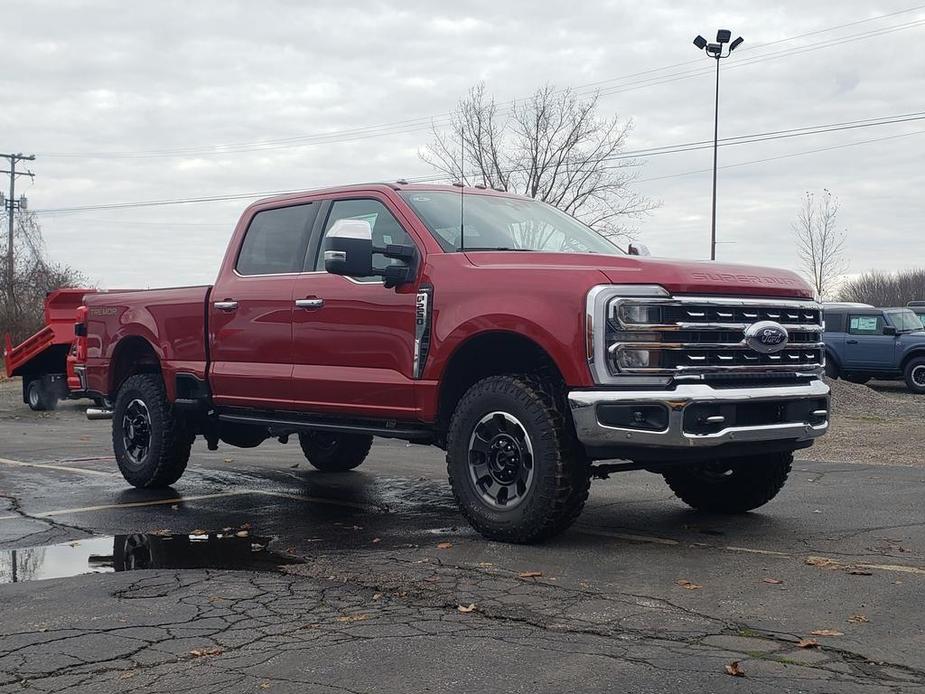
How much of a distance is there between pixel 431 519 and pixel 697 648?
11.3 ft

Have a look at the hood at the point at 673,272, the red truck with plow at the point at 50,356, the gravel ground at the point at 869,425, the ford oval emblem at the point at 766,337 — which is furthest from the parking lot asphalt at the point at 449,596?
the red truck with plow at the point at 50,356

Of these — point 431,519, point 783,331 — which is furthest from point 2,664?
point 783,331

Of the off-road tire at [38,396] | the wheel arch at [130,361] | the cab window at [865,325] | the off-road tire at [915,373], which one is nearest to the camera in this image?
the wheel arch at [130,361]

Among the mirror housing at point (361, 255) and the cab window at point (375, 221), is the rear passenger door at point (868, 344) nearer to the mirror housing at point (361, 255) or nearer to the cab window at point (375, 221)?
the cab window at point (375, 221)

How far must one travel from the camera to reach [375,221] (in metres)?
7.59

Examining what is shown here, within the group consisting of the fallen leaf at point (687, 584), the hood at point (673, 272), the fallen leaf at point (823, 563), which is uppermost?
the hood at point (673, 272)

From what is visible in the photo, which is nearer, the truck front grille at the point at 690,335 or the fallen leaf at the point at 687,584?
the fallen leaf at the point at 687,584

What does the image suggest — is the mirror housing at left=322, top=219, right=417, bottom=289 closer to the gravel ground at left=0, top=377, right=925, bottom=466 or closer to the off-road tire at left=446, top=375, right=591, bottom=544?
the off-road tire at left=446, top=375, right=591, bottom=544

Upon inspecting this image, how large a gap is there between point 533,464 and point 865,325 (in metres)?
21.4

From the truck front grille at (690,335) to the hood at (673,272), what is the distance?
0.07 metres

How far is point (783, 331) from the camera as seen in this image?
21.3 feet

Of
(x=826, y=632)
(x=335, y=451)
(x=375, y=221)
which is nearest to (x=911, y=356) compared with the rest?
(x=335, y=451)

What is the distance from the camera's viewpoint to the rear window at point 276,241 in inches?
320

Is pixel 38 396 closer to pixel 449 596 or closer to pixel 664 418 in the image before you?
pixel 664 418
